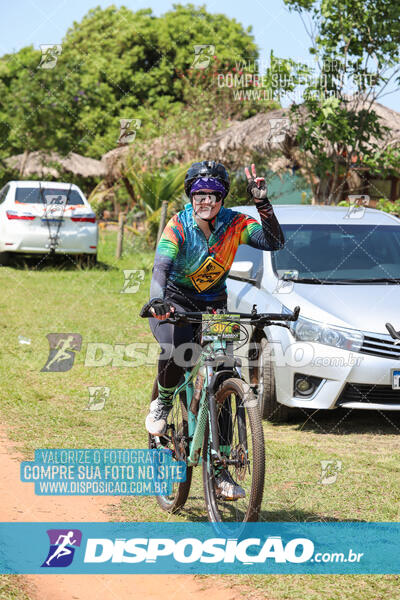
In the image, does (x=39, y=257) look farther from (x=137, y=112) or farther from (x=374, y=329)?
(x=137, y=112)

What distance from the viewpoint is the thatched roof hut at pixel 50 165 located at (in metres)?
32.3

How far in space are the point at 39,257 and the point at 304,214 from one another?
36.2 feet

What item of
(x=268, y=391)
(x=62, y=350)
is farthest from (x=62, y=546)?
(x=62, y=350)

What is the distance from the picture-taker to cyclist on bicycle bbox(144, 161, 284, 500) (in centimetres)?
435

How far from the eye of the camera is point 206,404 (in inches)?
171

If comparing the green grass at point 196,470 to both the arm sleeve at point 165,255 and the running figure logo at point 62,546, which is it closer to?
the running figure logo at point 62,546

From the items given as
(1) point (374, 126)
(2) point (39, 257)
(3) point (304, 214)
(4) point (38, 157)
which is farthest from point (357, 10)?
(4) point (38, 157)

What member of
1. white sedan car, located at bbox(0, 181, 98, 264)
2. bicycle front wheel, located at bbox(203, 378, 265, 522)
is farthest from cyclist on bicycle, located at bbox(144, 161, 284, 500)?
white sedan car, located at bbox(0, 181, 98, 264)

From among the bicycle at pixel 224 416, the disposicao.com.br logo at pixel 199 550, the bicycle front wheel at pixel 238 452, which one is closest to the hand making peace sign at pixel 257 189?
the bicycle at pixel 224 416

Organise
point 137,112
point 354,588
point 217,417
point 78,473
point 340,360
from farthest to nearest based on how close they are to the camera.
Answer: point 137,112 → point 340,360 → point 78,473 → point 217,417 → point 354,588

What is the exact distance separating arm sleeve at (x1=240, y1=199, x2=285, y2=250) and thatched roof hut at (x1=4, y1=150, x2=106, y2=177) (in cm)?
2637

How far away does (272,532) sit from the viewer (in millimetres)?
4527

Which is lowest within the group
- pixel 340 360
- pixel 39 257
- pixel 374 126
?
pixel 39 257

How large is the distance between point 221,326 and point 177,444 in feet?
3.08
